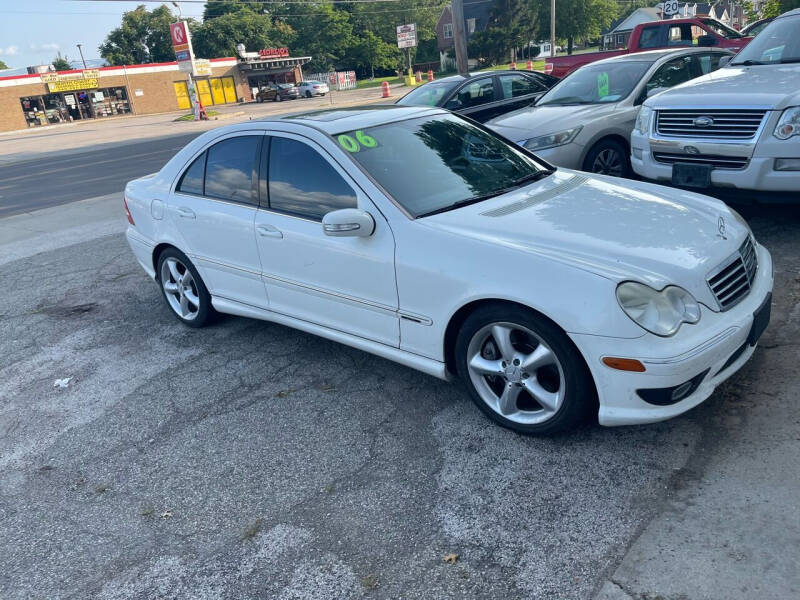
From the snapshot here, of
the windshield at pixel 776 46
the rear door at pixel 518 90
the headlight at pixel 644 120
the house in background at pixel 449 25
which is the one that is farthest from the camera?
the house in background at pixel 449 25

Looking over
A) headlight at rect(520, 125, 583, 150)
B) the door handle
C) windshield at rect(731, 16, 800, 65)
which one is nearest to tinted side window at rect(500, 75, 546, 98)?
headlight at rect(520, 125, 583, 150)

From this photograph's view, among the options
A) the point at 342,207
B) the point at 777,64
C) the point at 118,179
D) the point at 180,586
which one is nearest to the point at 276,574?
the point at 180,586

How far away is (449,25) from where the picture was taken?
77.4 meters

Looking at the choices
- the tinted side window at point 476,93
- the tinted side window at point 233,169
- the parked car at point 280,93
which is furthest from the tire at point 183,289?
the parked car at point 280,93

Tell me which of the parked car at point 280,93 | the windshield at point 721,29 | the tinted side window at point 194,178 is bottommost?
the parked car at point 280,93

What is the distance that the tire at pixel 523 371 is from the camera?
10.3ft

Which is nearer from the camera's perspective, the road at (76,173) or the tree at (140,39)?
the road at (76,173)

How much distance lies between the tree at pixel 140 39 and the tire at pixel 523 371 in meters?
81.9

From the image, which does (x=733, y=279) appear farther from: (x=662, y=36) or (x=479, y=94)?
(x=662, y=36)

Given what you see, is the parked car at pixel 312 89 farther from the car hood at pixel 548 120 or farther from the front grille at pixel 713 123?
the front grille at pixel 713 123

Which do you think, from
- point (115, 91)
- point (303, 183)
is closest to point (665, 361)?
point (303, 183)

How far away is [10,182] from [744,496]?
19120 millimetres

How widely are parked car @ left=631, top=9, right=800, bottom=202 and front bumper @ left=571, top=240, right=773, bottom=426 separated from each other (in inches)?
107

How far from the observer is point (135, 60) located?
77.8 m
